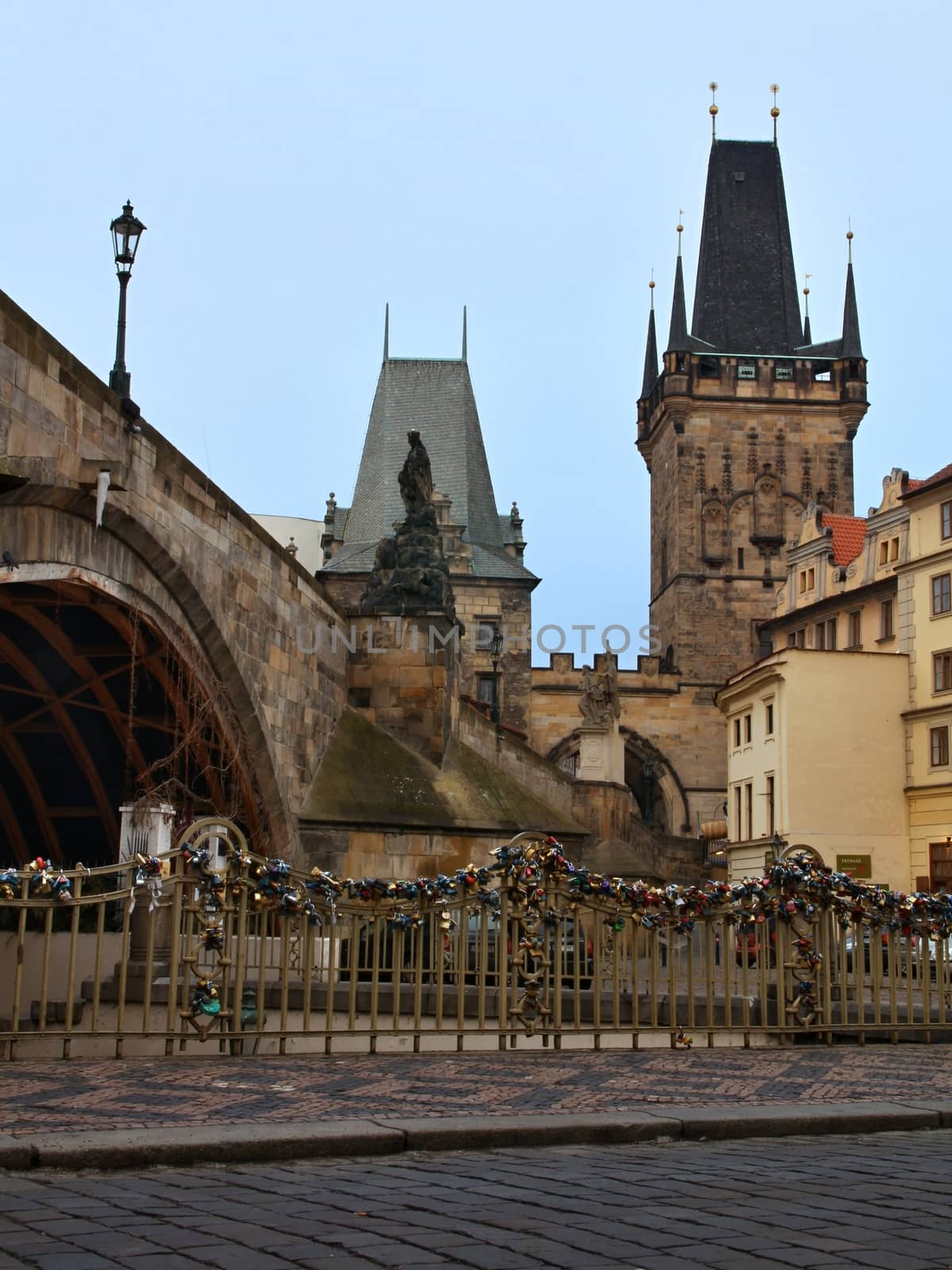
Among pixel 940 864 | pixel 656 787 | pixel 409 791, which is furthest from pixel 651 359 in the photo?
pixel 409 791

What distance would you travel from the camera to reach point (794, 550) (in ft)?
172

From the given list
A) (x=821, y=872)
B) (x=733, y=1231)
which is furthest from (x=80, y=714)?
(x=733, y=1231)

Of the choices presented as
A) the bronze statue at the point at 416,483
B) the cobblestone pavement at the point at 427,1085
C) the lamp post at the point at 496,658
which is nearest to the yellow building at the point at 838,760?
the lamp post at the point at 496,658

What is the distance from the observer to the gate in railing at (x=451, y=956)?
10.6 metres

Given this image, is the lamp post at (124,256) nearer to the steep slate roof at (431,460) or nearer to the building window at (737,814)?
the building window at (737,814)

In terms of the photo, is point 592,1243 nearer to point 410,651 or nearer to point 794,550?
point 410,651

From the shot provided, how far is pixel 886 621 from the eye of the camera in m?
45.0

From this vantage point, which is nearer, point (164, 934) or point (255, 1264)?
point (255, 1264)

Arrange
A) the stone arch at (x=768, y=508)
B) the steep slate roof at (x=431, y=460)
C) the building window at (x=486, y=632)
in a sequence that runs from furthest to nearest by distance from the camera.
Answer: the stone arch at (x=768, y=508) < the steep slate roof at (x=431, y=460) < the building window at (x=486, y=632)

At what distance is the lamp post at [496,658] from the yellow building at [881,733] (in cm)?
1257

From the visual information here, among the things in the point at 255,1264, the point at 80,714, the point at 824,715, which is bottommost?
the point at 255,1264

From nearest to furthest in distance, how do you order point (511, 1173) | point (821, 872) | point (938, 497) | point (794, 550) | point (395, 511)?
point (511, 1173), point (821, 872), point (938, 497), point (794, 550), point (395, 511)

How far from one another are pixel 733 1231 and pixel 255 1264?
1531 millimetres

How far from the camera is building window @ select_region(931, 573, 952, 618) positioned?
41375 mm
